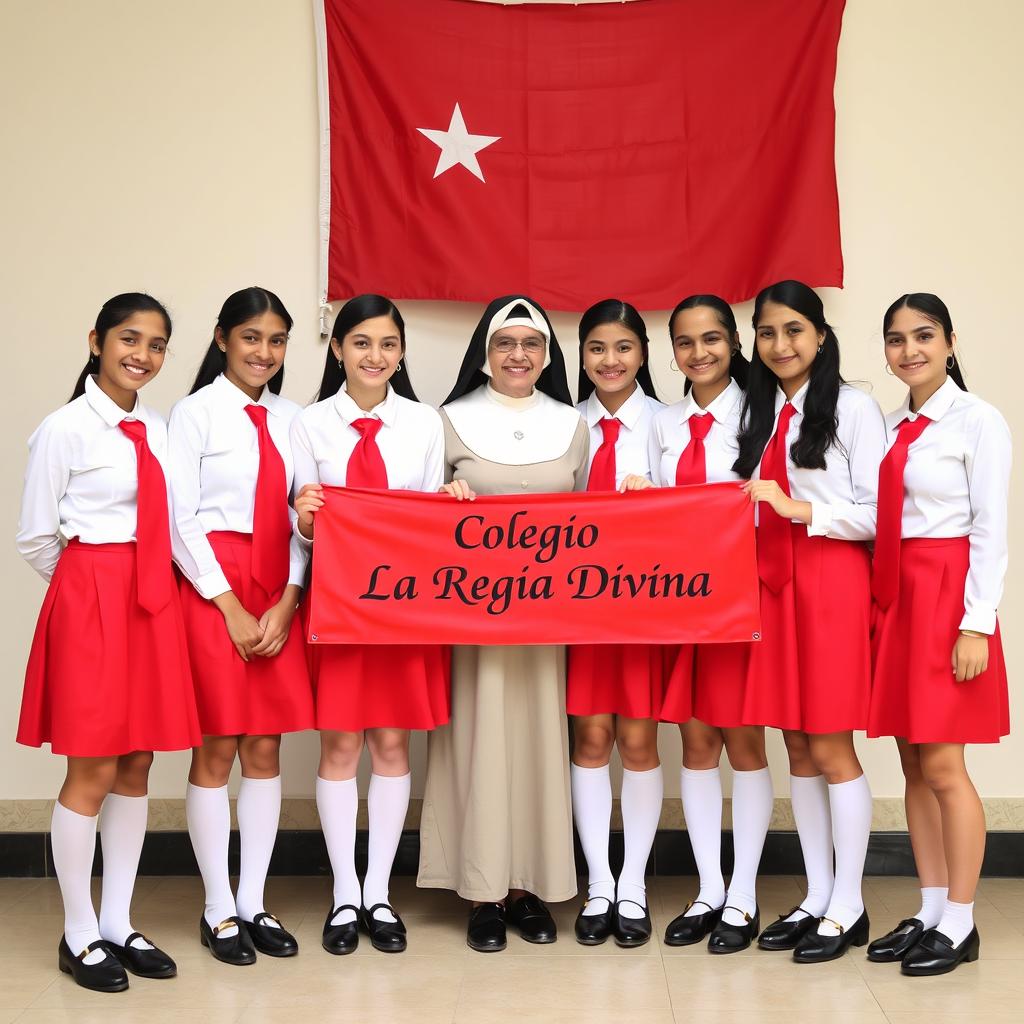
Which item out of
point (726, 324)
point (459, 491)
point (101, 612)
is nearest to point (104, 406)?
point (101, 612)

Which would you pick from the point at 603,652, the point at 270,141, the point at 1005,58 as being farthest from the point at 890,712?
the point at 270,141

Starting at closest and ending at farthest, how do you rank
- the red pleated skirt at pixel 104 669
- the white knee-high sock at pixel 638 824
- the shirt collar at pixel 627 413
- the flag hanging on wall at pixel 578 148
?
the red pleated skirt at pixel 104 669 < the white knee-high sock at pixel 638 824 < the shirt collar at pixel 627 413 < the flag hanging on wall at pixel 578 148

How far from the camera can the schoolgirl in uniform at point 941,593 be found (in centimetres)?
282

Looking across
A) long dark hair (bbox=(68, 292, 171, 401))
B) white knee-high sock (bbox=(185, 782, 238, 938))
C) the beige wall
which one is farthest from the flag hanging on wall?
white knee-high sock (bbox=(185, 782, 238, 938))

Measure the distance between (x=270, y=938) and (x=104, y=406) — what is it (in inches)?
59.5

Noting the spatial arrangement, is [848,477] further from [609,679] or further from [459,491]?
[459,491]

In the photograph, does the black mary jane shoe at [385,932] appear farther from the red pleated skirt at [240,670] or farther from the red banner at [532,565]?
the red banner at [532,565]

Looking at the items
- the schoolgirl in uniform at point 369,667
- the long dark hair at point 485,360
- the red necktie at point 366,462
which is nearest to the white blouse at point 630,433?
the long dark hair at point 485,360

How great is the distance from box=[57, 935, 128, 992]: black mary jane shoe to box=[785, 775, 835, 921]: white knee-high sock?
5.87 feet

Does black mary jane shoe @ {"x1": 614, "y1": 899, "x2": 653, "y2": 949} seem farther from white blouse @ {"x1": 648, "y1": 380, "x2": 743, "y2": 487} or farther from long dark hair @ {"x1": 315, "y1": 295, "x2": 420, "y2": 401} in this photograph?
long dark hair @ {"x1": 315, "y1": 295, "x2": 420, "y2": 401}

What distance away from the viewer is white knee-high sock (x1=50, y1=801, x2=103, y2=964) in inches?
113

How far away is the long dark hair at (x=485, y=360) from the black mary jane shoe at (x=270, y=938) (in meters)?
1.57

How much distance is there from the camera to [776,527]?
2992mm

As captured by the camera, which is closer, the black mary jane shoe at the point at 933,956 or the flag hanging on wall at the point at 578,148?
the black mary jane shoe at the point at 933,956
